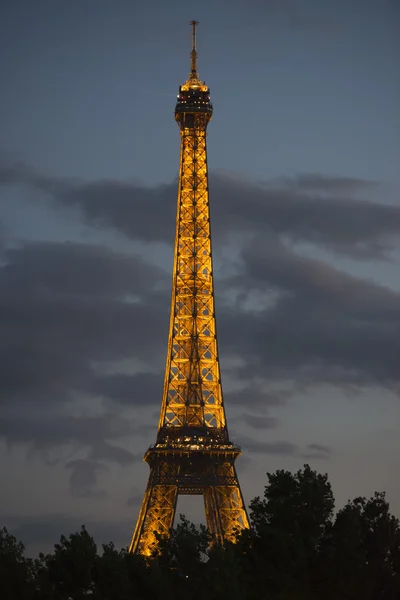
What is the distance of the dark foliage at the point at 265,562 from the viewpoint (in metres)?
143

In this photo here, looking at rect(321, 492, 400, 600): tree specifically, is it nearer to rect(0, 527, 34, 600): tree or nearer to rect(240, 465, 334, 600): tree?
rect(240, 465, 334, 600): tree

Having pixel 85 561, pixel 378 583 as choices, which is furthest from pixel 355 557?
pixel 85 561

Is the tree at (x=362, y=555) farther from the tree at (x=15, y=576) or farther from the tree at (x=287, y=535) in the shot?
the tree at (x=15, y=576)

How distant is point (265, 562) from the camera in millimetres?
145750

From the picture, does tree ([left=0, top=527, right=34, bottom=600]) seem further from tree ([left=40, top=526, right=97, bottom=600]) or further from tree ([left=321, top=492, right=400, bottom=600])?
tree ([left=321, top=492, right=400, bottom=600])

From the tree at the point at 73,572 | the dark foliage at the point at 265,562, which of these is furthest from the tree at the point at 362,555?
the tree at the point at 73,572

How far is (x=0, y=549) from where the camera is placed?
513 ft

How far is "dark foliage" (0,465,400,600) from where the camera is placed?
5635 inches

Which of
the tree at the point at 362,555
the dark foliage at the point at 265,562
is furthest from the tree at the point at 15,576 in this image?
the tree at the point at 362,555

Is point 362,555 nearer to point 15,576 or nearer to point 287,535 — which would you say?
point 287,535

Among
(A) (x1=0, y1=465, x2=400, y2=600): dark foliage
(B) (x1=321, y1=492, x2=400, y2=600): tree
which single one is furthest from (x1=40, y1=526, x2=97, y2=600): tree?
(B) (x1=321, y1=492, x2=400, y2=600): tree

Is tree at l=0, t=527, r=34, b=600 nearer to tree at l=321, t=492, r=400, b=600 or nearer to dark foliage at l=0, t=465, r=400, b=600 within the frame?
dark foliage at l=0, t=465, r=400, b=600

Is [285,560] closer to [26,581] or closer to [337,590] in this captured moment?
[337,590]

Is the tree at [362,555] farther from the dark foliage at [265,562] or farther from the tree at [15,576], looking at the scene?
the tree at [15,576]
